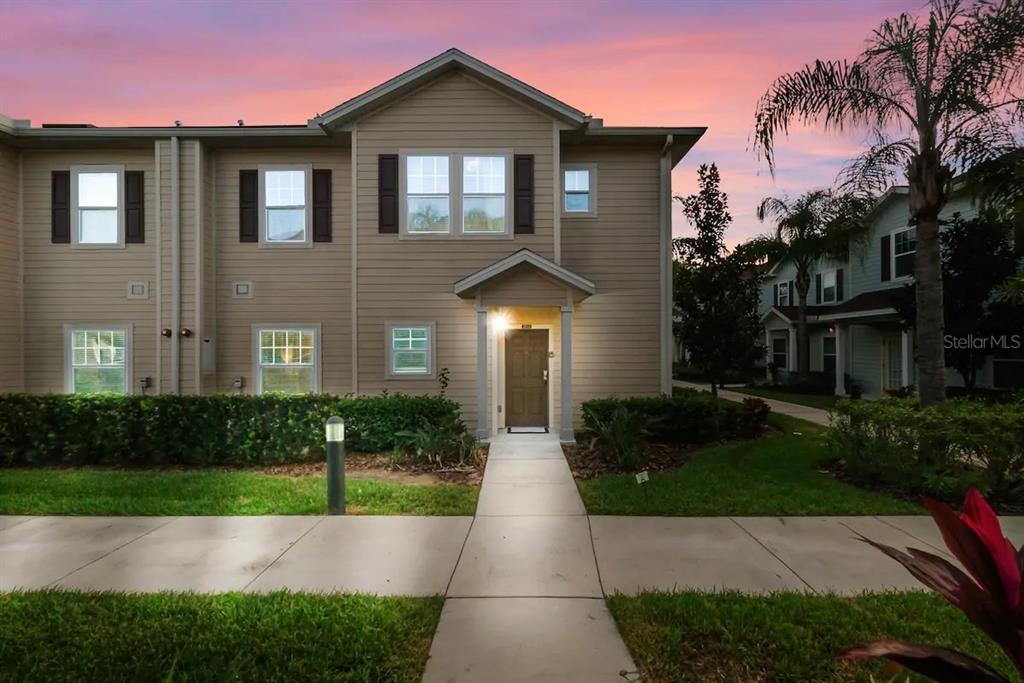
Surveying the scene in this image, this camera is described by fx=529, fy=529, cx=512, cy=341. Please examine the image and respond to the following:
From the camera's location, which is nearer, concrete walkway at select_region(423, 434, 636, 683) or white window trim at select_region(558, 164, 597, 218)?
concrete walkway at select_region(423, 434, 636, 683)

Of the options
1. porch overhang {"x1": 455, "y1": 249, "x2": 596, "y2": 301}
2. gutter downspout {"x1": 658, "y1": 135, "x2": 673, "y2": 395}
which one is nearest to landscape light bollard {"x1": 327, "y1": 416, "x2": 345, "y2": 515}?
porch overhang {"x1": 455, "y1": 249, "x2": 596, "y2": 301}

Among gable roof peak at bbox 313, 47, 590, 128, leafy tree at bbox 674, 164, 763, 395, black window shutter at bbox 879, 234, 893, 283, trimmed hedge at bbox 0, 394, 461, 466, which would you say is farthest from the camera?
black window shutter at bbox 879, 234, 893, 283

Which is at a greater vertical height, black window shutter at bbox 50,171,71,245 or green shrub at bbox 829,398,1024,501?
black window shutter at bbox 50,171,71,245

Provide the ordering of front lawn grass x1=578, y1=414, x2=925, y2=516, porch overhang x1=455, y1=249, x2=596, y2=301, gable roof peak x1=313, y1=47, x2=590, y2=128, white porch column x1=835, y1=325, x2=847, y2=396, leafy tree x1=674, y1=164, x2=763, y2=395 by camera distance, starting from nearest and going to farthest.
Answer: front lawn grass x1=578, y1=414, x2=925, y2=516
porch overhang x1=455, y1=249, x2=596, y2=301
gable roof peak x1=313, y1=47, x2=590, y2=128
leafy tree x1=674, y1=164, x2=763, y2=395
white porch column x1=835, y1=325, x2=847, y2=396

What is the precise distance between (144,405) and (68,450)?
4.66 ft

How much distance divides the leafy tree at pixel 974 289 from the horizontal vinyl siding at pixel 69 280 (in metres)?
19.0

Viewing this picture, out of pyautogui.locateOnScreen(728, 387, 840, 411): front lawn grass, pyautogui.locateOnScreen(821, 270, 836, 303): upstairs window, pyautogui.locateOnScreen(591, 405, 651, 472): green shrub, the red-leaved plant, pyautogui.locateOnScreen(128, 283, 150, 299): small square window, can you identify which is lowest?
pyautogui.locateOnScreen(728, 387, 840, 411): front lawn grass

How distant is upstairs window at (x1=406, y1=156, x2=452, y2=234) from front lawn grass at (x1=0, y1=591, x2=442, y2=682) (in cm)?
817

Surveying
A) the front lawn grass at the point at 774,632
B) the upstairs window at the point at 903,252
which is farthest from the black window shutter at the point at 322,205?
the upstairs window at the point at 903,252

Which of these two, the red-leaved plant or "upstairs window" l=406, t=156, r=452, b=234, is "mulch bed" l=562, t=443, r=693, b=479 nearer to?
"upstairs window" l=406, t=156, r=452, b=234

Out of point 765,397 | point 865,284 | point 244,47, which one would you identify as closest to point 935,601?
point 244,47

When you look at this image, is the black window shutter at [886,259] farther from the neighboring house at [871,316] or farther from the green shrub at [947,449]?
the green shrub at [947,449]

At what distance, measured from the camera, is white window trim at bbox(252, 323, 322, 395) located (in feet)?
37.2

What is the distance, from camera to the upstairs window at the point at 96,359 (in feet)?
37.2
